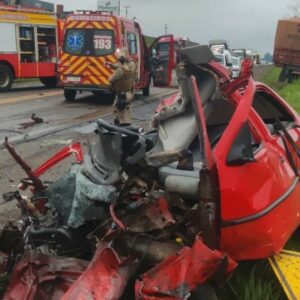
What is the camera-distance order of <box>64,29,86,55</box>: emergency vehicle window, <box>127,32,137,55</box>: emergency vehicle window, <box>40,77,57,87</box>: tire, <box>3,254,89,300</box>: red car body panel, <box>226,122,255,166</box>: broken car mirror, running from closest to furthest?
1. <box>3,254,89,300</box>: red car body panel
2. <box>226,122,255,166</box>: broken car mirror
3. <box>64,29,86,55</box>: emergency vehicle window
4. <box>127,32,137,55</box>: emergency vehicle window
5. <box>40,77,57,87</box>: tire

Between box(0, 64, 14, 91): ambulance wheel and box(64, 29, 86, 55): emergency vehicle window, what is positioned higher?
box(64, 29, 86, 55): emergency vehicle window

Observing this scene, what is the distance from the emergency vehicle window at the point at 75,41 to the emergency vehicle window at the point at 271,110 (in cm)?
1144

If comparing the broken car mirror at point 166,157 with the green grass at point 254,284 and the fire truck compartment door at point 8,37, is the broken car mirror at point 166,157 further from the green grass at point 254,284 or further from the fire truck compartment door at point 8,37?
the fire truck compartment door at point 8,37

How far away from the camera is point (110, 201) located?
140 inches

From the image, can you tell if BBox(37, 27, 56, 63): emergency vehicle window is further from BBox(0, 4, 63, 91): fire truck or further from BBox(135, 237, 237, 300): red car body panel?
BBox(135, 237, 237, 300): red car body panel

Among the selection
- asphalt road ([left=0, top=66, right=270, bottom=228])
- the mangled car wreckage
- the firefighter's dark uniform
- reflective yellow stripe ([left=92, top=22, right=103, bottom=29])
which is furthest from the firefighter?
the mangled car wreckage

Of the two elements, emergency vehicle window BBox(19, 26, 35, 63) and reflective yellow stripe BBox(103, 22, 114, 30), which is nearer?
reflective yellow stripe BBox(103, 22, 114, 30)

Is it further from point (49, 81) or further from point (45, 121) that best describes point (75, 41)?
point (49, 81)

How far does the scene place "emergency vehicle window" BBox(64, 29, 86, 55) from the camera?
15.9 metres

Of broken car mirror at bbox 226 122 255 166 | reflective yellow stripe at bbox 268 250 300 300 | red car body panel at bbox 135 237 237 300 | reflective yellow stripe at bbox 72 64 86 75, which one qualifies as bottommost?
reflective yellow stripe at bbox 72 64 86 75

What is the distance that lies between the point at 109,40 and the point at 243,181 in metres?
12.8

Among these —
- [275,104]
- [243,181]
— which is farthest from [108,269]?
[275,104]

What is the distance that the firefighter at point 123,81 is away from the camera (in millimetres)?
11102

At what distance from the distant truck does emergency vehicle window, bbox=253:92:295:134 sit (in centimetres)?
2049
